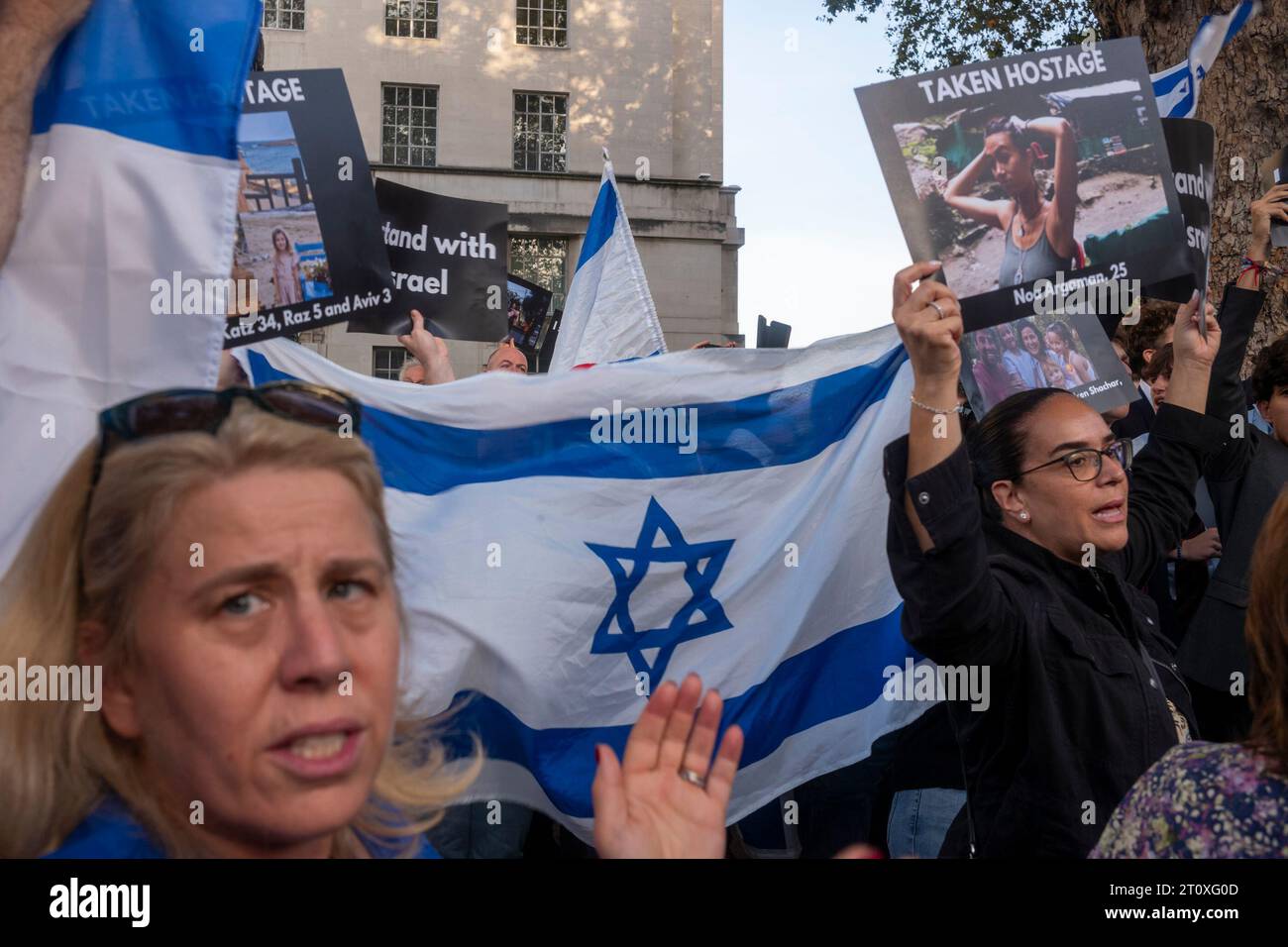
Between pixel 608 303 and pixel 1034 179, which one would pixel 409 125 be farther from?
pixel 1034 179

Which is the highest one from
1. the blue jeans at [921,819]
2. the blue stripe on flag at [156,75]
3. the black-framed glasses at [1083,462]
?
the blue stripe on flag at [156,75]

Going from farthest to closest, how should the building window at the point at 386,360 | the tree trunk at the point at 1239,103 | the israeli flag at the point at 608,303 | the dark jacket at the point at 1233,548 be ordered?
the building window at the point at 386,360
the tree trunk at the point at 1239,103
the israeli flag at the point at 608,303
the dark jacket at the point at 1233,548

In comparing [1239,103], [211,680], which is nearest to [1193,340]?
[211,680]

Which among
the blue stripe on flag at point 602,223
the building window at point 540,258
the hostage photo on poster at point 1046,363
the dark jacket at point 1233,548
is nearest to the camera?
the hostage photo on poster at point 1046,363

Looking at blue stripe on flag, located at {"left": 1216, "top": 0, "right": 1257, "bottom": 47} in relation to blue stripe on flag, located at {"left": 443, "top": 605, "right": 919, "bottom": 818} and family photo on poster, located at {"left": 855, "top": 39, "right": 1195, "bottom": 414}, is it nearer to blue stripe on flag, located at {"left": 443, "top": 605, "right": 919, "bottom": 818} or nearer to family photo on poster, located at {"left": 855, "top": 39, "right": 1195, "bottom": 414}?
family photo on poster, located at {"left": 855, "top": 39, "right": 1195, "bottom": 414}

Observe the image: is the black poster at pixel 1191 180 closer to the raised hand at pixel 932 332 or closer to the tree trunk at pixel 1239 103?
the raised hand at pixel 932 332

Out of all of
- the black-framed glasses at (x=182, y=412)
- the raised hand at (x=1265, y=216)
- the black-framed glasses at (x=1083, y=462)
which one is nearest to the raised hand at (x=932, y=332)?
the black-framed glasses at (x=1083, y=462)

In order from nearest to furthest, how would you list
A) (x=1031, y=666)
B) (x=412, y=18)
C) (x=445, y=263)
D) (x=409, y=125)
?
(x=1031, y=666)
(x=445, y=263)
(x=412, y=18)
(x=409, y=125)

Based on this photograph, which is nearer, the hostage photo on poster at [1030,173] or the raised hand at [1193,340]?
the hostage photo on poster at [1030,173]

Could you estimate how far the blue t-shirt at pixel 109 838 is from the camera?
1.58 metres

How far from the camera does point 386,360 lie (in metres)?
26.0

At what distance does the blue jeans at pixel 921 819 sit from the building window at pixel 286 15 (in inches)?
1016

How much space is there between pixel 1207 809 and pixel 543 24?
90.2 feet
